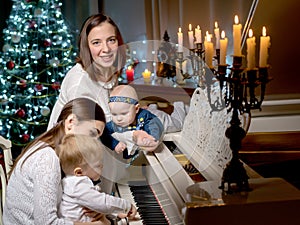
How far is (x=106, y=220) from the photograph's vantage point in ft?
5.96

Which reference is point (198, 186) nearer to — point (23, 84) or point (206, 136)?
point (206, 136)

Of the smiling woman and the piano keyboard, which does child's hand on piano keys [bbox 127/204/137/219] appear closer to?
the piano keyboard

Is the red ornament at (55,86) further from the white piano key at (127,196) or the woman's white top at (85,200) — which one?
the woman's white top at (85,200)

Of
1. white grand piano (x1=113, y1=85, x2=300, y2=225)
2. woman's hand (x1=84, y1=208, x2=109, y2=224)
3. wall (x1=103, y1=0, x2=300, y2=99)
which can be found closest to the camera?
white grand piano (x1=113, y1=85, x2=300, y2=225)

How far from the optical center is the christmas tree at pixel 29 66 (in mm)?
4641

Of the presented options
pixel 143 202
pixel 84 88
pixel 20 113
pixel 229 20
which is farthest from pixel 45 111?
pixel 143 202

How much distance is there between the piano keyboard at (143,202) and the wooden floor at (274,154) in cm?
44

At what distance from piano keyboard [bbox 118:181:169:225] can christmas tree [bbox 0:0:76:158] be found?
9.23ft

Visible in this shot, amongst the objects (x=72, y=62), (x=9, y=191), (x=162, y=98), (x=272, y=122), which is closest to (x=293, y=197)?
(x=9, y=191)

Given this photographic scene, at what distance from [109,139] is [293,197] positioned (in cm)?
81

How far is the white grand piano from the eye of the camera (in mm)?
1246

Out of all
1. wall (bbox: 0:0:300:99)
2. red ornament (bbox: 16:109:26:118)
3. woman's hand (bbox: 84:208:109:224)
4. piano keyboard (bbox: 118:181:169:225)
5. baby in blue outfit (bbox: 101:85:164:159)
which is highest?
wall (bbox: 0:0:300:99)

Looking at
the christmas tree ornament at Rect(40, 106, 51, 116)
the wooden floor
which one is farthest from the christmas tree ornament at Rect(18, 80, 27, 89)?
the wooden floor

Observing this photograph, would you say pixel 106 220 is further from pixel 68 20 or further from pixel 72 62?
pixel 68 20
